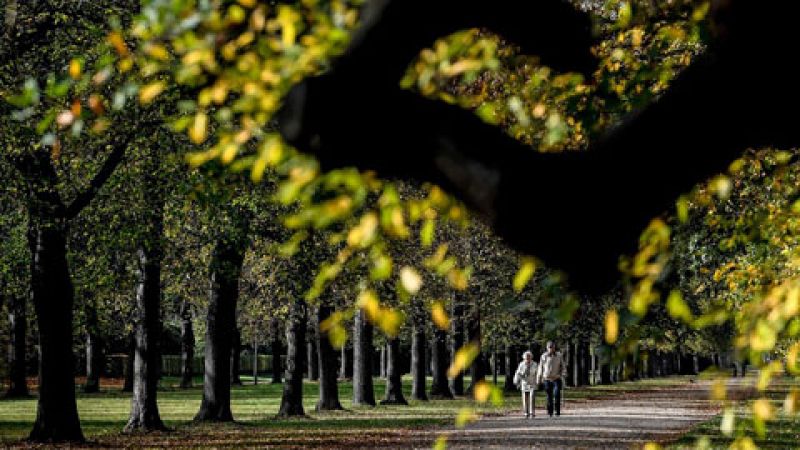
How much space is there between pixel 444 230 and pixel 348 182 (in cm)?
3378

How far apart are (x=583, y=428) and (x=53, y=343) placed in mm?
11912

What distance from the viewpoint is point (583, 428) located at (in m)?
25.8

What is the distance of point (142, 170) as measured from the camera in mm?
19938

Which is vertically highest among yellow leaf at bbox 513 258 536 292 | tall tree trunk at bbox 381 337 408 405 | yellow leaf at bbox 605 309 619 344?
yellow leaf at bbox 513 258 536 292

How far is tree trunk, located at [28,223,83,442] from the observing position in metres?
21.4

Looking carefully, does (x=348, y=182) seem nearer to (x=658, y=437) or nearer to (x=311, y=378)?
(x=658, y=437)

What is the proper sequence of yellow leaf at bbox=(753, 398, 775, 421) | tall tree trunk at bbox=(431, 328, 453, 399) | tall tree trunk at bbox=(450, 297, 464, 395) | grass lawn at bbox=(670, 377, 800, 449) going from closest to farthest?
yellow leaf at bbox=(753, 398, 775, 421) → grass lawn at bbox=(670, 377, 800, 449) → tall tree trunk at bbox=(450, 297, 464, 395) → tall tree trunk at bbox=(431, 328, 453, 399)

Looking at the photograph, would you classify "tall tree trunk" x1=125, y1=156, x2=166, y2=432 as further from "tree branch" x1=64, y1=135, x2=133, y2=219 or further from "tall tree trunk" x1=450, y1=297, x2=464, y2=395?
"tall tree trunk" x1=450, y1=297, x2=464, y2=395

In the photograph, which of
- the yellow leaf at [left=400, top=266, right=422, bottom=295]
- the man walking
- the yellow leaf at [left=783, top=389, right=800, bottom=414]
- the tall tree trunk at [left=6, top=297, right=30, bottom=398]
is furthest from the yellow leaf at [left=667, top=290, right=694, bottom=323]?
the tall tree trunk at [left=6, top=297, right=30, bottom=398]

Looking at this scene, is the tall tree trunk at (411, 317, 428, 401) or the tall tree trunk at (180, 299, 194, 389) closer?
the tall tree trunk at (411, 317, 428, 401)

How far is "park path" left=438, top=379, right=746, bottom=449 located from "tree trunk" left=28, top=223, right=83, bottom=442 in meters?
7.40

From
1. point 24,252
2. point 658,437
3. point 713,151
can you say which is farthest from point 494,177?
point 24,252

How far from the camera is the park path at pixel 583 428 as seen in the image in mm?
21531

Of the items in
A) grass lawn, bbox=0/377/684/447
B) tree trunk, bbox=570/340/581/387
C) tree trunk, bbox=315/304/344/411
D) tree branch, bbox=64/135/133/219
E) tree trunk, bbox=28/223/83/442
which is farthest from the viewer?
tree trunk, bbox=570/340/581/387
